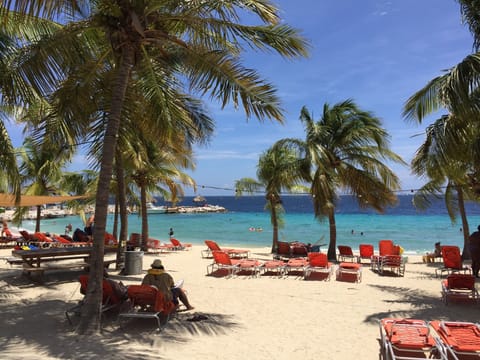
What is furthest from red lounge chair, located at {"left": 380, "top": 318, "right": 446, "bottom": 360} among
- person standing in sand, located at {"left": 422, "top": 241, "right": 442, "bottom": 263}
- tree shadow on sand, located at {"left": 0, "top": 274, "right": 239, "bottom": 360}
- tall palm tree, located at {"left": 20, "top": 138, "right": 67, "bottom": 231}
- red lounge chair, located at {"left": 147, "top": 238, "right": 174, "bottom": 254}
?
tall palm tree, located at {"left": 20, "top": 138, "right": 67, "bottom": 231}

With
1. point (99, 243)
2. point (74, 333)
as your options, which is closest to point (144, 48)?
point (99, 243)

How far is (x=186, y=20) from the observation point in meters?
6.36

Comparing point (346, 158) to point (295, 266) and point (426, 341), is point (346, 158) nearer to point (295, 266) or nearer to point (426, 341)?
point (295, 266)

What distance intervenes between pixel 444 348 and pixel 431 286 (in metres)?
5.85

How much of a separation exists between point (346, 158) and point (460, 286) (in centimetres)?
802

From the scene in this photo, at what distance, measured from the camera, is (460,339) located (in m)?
4.59

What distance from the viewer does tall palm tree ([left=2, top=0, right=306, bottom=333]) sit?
5637 millimetres

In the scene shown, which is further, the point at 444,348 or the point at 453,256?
the point at 453,256

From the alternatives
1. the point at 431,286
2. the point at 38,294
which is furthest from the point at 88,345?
the point at 431,286

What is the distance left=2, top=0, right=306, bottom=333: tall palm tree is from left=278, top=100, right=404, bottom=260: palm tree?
25.9ft

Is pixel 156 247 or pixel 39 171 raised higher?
pixel 39 171

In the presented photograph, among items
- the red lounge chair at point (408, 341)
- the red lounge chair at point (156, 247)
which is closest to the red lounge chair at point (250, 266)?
the red lounge chair at point (408, 341)

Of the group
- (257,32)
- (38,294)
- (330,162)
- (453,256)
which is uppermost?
(257,32)

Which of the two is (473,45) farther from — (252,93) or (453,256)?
(453,256)
